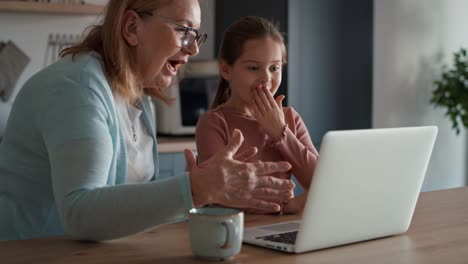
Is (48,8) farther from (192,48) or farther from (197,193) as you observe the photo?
(197,193)

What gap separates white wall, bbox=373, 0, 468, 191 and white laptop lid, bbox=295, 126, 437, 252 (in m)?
2.77

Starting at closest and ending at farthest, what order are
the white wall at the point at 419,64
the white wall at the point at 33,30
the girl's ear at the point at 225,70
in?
the girl's ear at the point at 225,70 → the white wall at the point at 33,30 → the white wall at the point at 419,64

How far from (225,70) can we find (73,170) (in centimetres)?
90

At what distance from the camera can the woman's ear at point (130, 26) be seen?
1.62 meters

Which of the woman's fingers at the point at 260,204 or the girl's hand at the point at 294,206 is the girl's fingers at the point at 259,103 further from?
the woman's fingers at the point at 260,204

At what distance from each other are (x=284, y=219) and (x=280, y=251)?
0.35 meters

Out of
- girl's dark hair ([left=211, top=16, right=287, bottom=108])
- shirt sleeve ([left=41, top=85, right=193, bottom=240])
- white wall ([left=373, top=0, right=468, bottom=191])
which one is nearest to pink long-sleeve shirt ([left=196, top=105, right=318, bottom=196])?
girl's dark hair ([left=211, top=16, right=287, bottom=108])

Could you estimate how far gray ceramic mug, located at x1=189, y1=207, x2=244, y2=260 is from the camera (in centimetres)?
121

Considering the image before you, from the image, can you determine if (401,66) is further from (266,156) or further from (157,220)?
(157,220)

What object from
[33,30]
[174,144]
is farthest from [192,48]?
[33,30]

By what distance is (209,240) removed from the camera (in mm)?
1209

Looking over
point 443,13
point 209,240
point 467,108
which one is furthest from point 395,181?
point 443,13

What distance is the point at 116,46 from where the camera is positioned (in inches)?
63.2

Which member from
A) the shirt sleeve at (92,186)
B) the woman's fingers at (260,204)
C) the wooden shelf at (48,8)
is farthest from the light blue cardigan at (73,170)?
the wooden shelf at (48,8)
